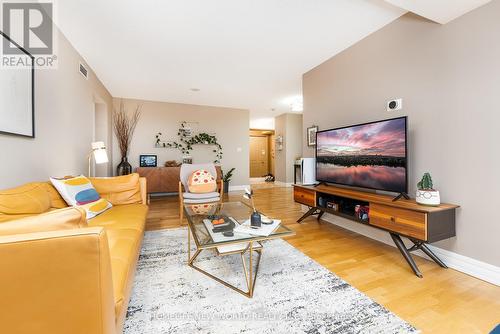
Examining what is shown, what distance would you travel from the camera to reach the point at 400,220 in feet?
6.26

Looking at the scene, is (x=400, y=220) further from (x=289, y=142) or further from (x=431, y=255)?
(x=289, y=142)

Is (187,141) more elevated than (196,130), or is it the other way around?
(196,130)

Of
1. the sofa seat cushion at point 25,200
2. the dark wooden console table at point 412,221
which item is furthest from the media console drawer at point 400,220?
the sofa seat cushion at point 25,200

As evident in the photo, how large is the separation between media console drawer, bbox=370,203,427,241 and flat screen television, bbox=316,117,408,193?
0.26m

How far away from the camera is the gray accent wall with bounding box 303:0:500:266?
174 centimetres

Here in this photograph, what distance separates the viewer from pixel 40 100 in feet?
6.79

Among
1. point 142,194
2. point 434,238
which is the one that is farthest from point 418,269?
point 142,194

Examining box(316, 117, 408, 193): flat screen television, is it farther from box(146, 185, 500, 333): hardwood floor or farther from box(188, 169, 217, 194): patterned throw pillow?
box(188, 169, 217, 194): patterned throw pillow

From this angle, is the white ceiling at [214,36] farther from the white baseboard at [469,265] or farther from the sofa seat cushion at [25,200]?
the white baseboard at [469,265]

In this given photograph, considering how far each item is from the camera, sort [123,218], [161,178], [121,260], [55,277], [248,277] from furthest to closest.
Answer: [161,178] < [123,218] < [248,277] < [121,260] < [55,277]

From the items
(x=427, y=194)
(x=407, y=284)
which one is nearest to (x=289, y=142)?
(x=427, y=194)

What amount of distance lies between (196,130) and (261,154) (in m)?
4.45

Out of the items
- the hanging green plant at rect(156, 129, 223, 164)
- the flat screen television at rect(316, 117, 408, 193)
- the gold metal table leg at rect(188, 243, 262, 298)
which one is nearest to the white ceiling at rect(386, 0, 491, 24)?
the flat screen television at rect(316, 117, 408, 193)

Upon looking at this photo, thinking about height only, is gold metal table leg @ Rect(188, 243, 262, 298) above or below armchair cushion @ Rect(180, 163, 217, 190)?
below
